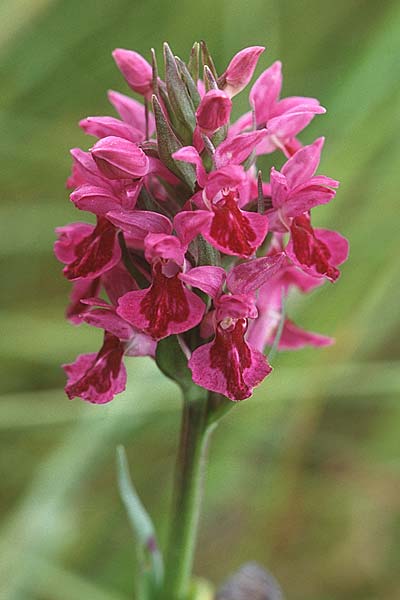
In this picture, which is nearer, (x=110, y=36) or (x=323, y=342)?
(x=323, y=342)

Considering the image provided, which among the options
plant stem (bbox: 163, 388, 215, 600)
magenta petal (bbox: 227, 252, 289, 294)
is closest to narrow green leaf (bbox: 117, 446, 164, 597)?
plant stem (bbox: 163, 388, 215, 600)

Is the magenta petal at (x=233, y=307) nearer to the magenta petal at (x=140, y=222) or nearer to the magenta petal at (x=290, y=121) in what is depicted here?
the magenta petal at (x=140, y=222)

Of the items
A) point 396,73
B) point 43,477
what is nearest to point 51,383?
point 43,477

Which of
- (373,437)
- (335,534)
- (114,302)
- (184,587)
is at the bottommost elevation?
(335,534)

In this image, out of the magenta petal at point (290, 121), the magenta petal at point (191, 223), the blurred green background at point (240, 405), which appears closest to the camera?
the magenta petal at point (191, 223)

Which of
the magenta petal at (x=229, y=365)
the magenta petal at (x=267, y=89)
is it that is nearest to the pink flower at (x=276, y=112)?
the magenta petal at (x=267, y=89)

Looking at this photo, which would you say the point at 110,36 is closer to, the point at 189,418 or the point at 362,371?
the point at 362,371
